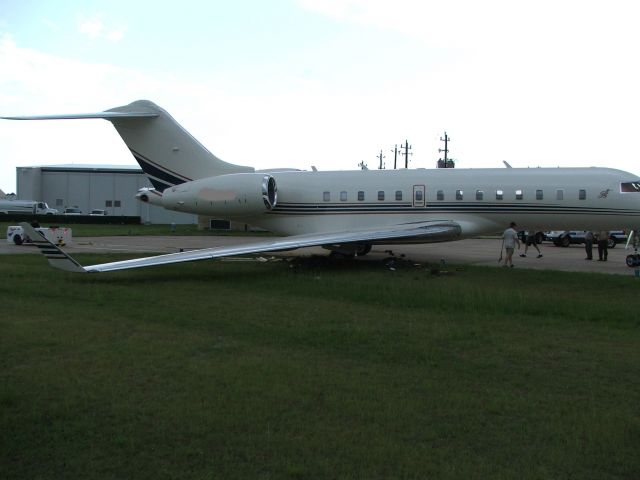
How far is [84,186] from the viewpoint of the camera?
81.5 m

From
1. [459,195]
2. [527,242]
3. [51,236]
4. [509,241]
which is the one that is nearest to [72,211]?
[51,236]

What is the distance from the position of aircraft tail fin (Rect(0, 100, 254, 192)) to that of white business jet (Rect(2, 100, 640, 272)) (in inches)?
1.4

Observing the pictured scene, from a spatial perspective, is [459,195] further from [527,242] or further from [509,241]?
[527,242]

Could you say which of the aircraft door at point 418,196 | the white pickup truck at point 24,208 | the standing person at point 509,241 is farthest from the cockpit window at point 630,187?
the white pickup truck at point 24,208

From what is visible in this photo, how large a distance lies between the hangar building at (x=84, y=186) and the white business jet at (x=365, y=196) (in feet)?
200

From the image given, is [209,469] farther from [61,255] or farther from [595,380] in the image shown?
[61,255]

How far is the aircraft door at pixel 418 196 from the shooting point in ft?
65.3

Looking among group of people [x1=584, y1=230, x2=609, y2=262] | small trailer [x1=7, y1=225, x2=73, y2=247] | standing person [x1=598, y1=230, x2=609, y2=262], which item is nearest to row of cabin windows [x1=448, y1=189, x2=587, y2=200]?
group of people [x1=584, y1=230, x2=609, y2=262]

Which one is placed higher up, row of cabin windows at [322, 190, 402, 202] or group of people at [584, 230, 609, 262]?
row of cabin windows at [322, 190, 402, 202]

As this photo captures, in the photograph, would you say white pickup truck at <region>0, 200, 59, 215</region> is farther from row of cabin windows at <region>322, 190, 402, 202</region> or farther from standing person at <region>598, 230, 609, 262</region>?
standing person at <region>598, 230, 609, 262</region>

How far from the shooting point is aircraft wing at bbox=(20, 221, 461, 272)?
13.3 meters

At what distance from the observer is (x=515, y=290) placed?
42.2 feet

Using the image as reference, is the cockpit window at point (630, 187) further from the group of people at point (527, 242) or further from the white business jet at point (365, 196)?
the group of people at point (527, 242)

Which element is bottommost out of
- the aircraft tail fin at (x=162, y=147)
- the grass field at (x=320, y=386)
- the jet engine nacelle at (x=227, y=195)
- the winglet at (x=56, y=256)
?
the grass field at (x=320, y=386)
